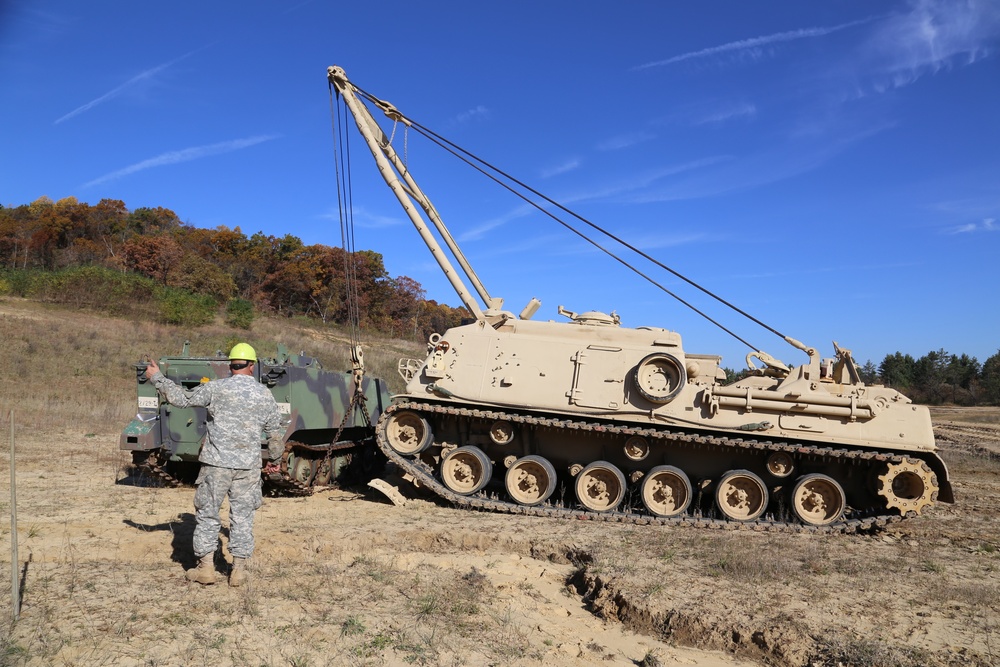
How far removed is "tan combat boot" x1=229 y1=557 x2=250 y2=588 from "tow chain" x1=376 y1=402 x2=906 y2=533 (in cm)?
456

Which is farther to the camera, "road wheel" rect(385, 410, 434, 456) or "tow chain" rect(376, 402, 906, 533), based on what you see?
"road wheel" rect(385, 410, 434, 456)

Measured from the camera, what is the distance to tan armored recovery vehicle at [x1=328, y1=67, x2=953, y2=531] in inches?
378

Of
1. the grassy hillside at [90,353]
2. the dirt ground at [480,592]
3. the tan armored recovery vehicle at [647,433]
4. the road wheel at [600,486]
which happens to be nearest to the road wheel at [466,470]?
the tan armored recovery vehicle at [647,433]

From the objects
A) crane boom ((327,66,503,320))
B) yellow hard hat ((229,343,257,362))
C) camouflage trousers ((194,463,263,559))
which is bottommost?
camouflage trousers ((194,463,263,559))

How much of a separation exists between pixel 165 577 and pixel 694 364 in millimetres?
7398

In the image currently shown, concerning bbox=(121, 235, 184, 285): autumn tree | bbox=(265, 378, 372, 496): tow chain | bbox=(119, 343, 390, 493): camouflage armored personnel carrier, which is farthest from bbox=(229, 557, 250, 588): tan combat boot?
bbox=(121, 235, 184, 285): autumn tree

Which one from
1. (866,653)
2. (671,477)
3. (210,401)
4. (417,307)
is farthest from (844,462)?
(417,307)

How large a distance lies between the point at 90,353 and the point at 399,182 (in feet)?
54.2

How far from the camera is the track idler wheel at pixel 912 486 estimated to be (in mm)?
9406

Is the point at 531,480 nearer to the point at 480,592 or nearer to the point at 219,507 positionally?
the point at 480,592

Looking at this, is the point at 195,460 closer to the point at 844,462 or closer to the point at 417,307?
the point at 844,462

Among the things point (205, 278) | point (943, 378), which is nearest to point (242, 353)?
point (205, 278)

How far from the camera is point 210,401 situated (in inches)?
225

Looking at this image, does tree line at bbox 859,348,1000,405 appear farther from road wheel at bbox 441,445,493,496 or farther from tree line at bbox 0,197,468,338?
road wheel at bbox 441,445,493,496
